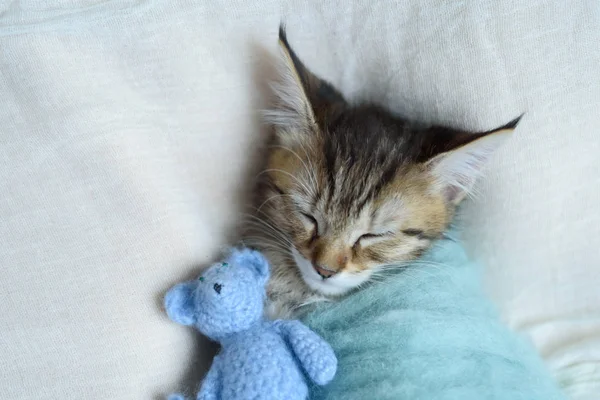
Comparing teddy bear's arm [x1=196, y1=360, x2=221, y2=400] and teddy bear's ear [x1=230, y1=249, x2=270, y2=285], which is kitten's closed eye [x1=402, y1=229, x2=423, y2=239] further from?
teddy bear's arm [x1=196, y1=360, x2=221, y2=400]

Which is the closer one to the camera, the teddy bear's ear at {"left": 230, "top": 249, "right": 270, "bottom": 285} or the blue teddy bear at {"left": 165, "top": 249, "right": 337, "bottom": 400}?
the blue teddy bear at {"left": 165, "top": 249, "right": 337, "bottom": 400}

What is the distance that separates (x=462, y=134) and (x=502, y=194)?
198mm

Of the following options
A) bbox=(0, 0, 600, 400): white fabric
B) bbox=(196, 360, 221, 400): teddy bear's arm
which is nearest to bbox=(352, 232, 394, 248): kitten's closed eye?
bbox=(0, 0, 600, 400): white fabric

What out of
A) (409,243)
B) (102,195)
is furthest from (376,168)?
(102,195)

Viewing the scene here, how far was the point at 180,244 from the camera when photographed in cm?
109

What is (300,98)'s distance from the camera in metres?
1.21

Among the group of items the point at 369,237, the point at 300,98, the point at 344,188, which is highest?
the point at 300,98

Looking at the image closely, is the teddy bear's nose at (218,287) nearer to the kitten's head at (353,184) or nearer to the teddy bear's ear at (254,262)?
the teddy bear's ear at (254,262)

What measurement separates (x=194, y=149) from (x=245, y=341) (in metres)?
0.43

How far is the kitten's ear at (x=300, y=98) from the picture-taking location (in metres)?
1.17

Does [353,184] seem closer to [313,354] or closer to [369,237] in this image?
[369,237]

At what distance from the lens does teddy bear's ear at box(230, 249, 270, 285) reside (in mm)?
1111

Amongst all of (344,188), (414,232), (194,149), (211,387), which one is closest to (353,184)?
(344,188)

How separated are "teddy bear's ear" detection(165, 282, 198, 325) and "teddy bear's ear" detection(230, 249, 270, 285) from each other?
0.34 ft
